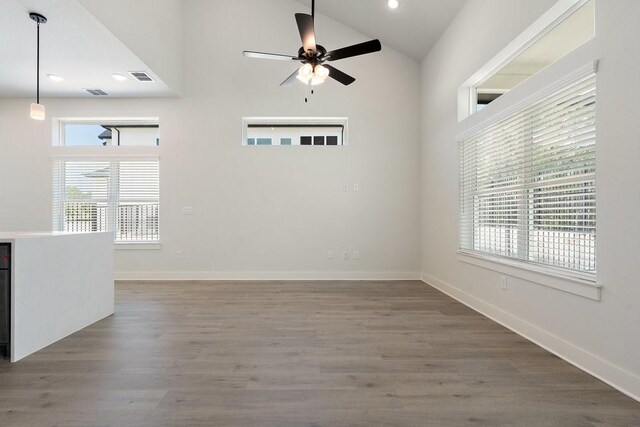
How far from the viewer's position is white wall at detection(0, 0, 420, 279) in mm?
5465

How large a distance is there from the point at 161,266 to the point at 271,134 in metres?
2.93

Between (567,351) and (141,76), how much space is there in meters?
5.75

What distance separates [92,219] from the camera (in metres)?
5.59

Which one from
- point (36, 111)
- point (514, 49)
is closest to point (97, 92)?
point (36, 111)

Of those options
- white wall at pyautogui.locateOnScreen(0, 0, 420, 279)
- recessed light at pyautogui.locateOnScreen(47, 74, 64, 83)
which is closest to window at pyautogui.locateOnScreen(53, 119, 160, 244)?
white wall at pyautogui.locateOnScreen(0, 0, 420, 279)

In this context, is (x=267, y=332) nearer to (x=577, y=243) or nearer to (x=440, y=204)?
(x=577, y=243)

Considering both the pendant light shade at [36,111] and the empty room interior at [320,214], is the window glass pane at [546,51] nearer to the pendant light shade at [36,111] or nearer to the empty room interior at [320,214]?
the empty room interior at [320,214]

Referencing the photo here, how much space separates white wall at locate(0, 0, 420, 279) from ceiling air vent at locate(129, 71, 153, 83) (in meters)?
0.70

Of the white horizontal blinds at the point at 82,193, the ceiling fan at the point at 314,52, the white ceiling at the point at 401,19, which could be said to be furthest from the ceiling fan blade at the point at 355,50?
the white horizontal blinds at the point at 82,193

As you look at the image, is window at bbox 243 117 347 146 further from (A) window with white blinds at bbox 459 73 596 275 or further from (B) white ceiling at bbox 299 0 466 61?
(A) window with white blinds at bbox 459 73 596 275

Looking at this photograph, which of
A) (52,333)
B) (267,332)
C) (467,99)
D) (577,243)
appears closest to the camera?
(577,243)

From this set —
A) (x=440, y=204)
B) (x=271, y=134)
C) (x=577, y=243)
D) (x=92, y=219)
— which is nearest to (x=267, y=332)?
(x=577, y=243)

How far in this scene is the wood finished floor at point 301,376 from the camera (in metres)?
1.71

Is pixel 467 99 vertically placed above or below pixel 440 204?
above
